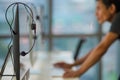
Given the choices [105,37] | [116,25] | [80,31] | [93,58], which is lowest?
[80,31]

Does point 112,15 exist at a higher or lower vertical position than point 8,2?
lower

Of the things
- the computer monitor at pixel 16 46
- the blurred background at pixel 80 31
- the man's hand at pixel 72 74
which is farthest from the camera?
the blurred background at pixel 80 31

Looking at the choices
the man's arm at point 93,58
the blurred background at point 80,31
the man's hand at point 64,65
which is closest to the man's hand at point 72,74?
the man's arm at point 93,58

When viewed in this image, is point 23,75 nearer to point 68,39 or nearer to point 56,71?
point 56,71

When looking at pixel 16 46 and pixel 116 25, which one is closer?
pixel 16 46

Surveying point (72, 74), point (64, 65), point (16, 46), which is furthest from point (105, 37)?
point (16, 46)

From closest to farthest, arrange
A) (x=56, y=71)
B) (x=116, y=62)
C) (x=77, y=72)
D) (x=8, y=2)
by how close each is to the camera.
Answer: (x=8, y=2)
(x=77, y=72)
(x=56, y=71)
(x=116, y=62)

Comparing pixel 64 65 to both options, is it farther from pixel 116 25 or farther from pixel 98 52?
pixel 116 25

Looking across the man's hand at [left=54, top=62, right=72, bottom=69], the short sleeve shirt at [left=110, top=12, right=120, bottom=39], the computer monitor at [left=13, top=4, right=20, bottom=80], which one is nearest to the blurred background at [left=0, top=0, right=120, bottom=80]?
the man's hand at [left=54, top=62, right=72, bottom=69]

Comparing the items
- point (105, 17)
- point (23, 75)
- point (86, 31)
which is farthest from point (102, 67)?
point (23, 75)

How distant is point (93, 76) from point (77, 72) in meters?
2.82

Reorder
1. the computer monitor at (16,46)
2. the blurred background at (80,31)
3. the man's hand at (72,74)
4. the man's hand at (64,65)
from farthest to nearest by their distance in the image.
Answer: the blurred background at (80,31) < the man's hand at (64,65) < the man's hand at (72,74) < the computer monitor at (16,46)

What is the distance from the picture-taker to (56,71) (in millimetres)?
2219

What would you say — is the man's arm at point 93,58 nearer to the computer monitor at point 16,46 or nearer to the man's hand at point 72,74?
the man's hand at point 72,74
